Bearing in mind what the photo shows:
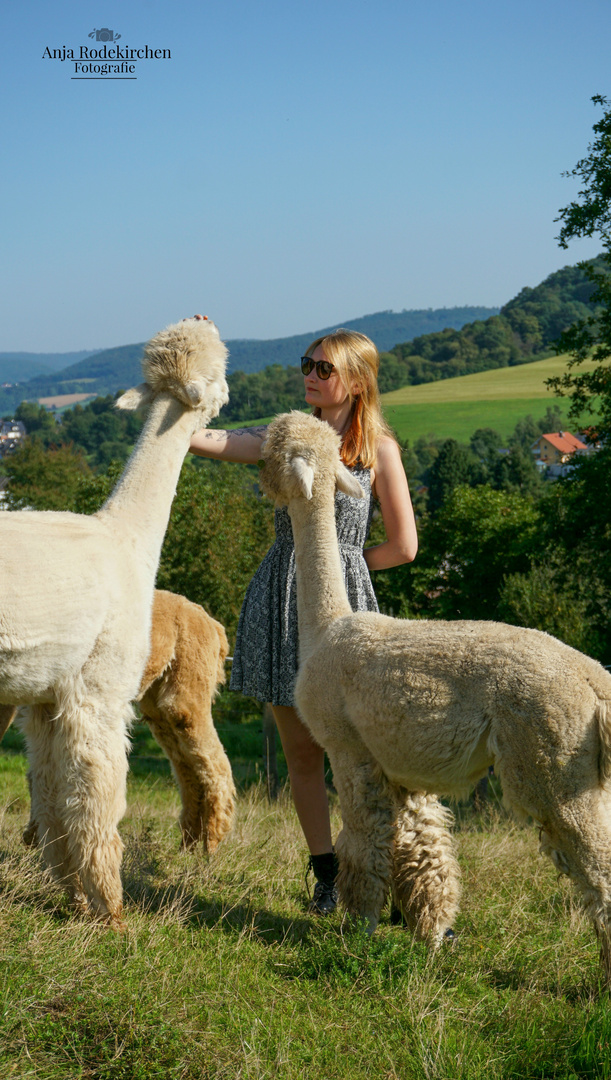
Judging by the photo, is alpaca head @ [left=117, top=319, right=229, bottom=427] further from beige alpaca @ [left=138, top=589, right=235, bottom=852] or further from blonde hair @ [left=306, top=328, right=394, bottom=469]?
beige alpaca @ [left=138, top=589, right=235, bottom=852]

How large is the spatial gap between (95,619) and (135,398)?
956 mm

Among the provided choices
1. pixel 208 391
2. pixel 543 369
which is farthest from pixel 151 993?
pixel 543 369

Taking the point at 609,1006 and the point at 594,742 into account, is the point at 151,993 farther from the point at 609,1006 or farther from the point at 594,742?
the point at 594,742

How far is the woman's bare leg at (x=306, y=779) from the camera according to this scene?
3898mm

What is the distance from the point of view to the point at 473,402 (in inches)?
3639

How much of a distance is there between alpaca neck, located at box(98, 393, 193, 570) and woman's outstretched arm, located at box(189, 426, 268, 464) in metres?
0.26

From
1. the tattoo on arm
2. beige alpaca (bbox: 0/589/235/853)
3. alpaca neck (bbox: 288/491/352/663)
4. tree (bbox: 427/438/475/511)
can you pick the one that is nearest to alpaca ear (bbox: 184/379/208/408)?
the tattoo on arm

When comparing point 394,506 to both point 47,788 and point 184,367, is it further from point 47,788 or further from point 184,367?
point 47,788

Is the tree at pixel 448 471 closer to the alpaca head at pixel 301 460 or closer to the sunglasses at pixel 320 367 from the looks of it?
the sunglasses at pixel 320 367

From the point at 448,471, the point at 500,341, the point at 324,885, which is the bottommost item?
the point at 448,471

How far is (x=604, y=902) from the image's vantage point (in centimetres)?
274

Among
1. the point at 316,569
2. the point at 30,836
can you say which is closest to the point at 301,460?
the point at 316,569

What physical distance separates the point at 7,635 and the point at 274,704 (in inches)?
54.4

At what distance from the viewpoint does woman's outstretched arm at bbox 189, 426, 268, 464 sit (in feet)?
12.7
